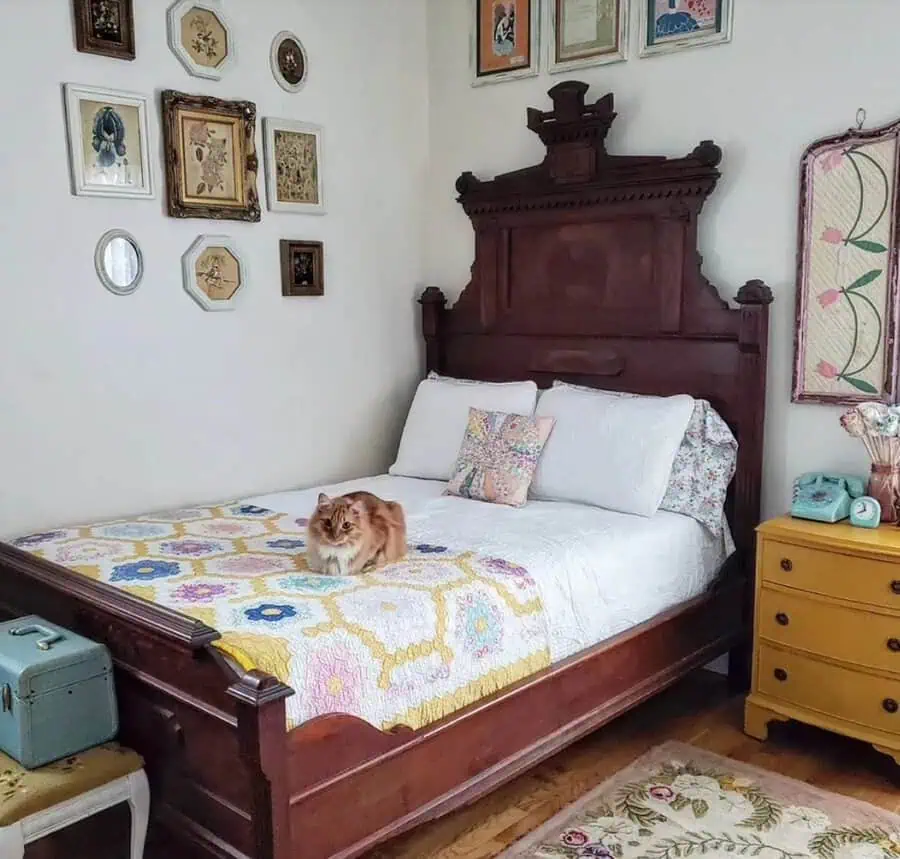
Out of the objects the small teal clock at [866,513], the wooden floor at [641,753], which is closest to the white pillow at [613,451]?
the small teal clock at [866,513]

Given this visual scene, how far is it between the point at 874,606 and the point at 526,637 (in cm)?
97

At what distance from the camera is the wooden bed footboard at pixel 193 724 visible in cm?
171

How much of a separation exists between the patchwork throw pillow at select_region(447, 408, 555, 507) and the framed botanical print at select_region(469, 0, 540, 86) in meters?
1.35

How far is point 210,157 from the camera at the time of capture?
3.08 metres

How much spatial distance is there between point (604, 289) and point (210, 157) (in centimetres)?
141

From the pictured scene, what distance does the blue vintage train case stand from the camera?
1911 millimetres

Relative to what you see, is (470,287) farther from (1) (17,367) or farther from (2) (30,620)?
(2) (30,620)

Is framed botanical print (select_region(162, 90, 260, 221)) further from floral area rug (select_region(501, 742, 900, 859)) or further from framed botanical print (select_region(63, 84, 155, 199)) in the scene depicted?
floral area rug (select_region(501, 742, 900, 859))

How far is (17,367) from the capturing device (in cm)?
270

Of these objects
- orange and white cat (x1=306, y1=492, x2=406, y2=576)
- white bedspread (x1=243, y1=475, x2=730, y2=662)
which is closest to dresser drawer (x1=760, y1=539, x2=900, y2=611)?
white bedspread (x1=243, y1=475, x2=730, y2=662)

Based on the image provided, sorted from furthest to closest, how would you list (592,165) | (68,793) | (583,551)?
1. (592,165)
2. (583,551)
3. (68,793)

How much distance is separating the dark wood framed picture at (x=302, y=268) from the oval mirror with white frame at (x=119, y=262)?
0.56 m

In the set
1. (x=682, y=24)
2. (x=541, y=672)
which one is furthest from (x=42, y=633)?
(x=682, y=24)

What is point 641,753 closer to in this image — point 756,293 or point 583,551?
point 583,551
